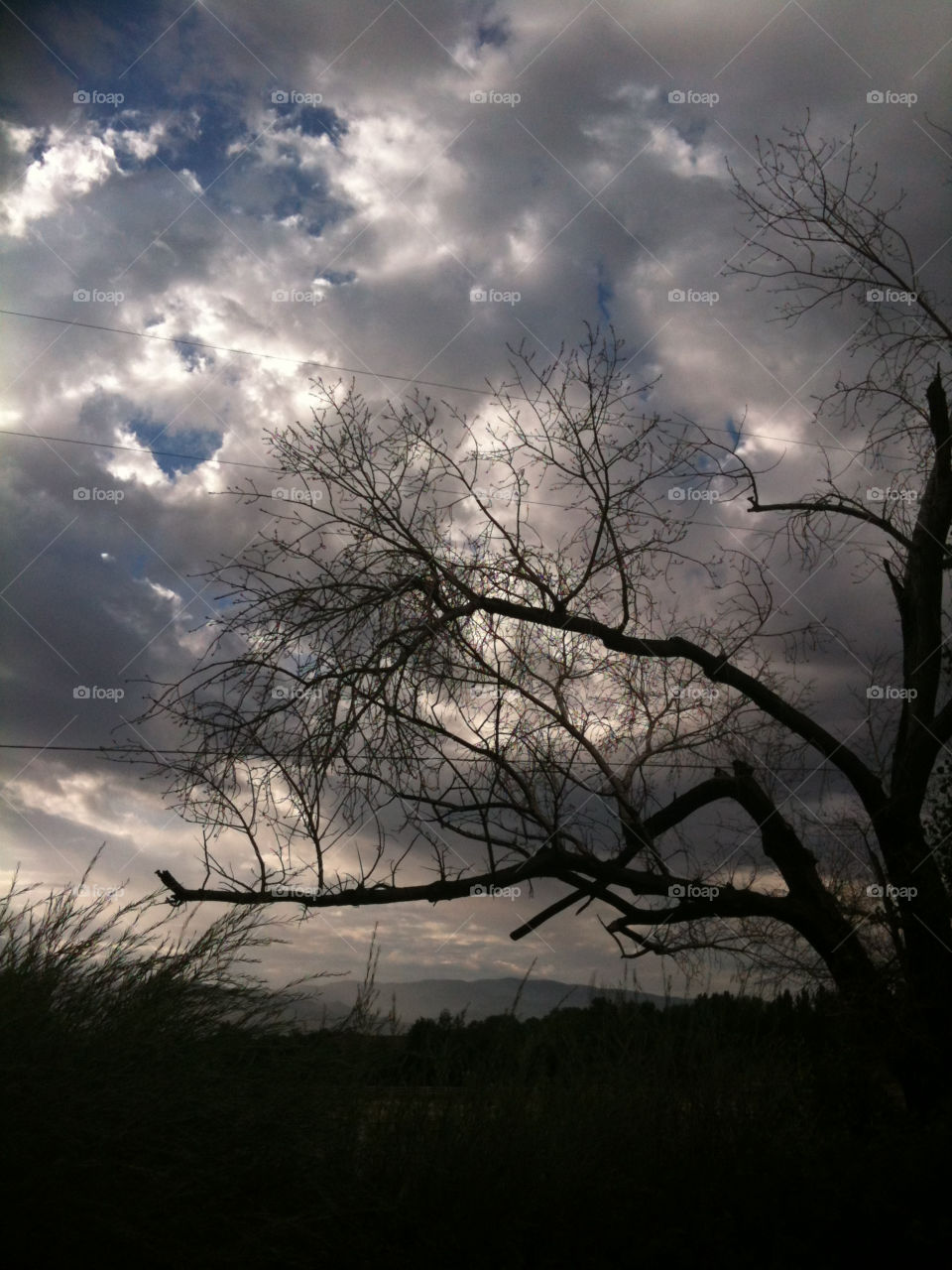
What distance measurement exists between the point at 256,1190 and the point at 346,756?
288 centimetres

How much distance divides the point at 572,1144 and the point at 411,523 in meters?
4.89

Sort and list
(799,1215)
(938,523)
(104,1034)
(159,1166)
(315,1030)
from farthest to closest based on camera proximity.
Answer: (938,523), (315,1030), (799,1215), (104,1034), (159,1166)

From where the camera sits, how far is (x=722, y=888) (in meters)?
9.85

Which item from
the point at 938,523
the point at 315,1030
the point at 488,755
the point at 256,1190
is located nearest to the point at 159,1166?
the point at 256,1190

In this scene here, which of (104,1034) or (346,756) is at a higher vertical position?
(346,756)

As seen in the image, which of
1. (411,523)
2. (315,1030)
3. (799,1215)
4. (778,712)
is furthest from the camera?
(778,712)

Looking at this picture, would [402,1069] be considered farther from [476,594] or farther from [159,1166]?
[476,594]

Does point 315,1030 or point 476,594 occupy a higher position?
point 476,594

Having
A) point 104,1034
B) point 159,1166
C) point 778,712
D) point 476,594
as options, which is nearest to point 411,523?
point 476,594

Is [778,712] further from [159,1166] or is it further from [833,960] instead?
[159,1166]

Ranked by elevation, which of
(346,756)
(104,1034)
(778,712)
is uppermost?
(778,712)

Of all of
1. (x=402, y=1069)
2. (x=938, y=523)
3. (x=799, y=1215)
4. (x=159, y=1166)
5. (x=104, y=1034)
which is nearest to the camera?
(x=159, y=1166)

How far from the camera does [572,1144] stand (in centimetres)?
754

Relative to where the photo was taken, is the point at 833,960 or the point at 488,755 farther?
the point at 833,960
